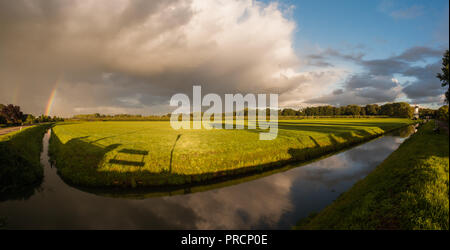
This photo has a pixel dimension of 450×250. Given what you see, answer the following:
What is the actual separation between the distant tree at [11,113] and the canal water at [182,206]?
314 ft

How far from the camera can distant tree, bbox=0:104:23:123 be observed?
70319 mm

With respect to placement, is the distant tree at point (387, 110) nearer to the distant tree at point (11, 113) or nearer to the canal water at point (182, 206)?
the canal water at point (182, 206)

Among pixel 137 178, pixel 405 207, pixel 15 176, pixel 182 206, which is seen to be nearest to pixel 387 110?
pixel 405 207

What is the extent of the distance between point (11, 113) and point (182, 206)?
112407 millimetres

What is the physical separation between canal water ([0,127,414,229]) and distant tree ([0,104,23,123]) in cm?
9580

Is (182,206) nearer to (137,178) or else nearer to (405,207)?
(137,178)

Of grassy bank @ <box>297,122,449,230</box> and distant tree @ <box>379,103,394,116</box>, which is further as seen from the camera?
distant tree @ <box>379,103,394,116</box>

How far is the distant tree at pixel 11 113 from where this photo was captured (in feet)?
231

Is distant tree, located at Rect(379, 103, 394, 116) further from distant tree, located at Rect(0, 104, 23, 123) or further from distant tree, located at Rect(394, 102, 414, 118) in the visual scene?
distant tree, located at Rect(0, 104, 23, 123)

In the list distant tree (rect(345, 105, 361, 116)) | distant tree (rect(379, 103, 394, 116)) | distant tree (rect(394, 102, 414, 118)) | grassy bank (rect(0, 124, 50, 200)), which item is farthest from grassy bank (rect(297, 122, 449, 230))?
distant tree (rect(345, 105, 361, 116))
